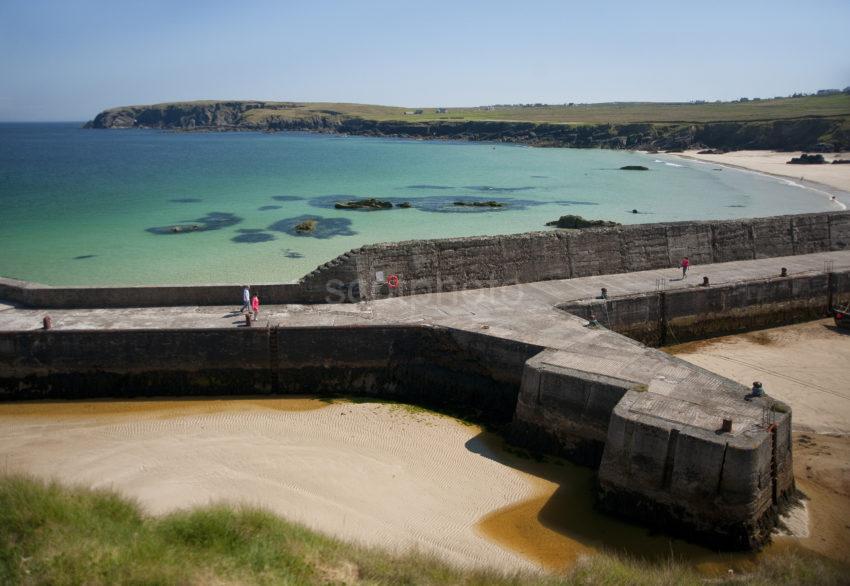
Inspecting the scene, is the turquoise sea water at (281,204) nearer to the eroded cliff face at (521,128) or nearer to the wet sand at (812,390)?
the eroded cliff face at (521,128)

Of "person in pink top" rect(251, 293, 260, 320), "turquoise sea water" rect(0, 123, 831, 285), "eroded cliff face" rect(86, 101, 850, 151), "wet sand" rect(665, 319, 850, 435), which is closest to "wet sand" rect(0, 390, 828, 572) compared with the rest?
"person in pink top" rect(251, 293, 260, 320)

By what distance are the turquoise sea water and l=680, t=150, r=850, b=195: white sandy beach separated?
6.85ft

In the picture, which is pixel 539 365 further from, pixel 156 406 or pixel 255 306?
pixel 156 406

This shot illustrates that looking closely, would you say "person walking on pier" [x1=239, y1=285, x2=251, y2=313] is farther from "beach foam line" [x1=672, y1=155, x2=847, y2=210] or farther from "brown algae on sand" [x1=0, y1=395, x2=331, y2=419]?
"beach foam line" [x1=672, y1=155, x2=847, y2=210]

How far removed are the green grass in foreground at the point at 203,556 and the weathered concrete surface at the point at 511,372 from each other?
1.21 meters

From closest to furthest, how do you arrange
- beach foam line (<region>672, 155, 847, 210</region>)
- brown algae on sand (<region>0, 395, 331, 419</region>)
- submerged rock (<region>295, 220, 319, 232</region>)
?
brown algae on sand (<region>0, 395, 331, 419</region>) → submerged rock (<region>295, 220, 319, 232</region>) → beach foam line (<region>672, 155, 847, 210</region>)

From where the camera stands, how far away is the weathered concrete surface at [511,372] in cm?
883

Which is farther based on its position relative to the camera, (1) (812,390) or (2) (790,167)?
(2) (790,167)

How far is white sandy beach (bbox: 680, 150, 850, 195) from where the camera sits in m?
45.5

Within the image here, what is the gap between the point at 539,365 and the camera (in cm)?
1114

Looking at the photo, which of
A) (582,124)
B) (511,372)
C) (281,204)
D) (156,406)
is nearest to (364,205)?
(281,204)

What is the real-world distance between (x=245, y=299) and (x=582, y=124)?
318 ft

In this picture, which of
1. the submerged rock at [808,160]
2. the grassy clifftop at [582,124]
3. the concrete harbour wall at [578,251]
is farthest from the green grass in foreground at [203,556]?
the grassy clifftop at [582,124]

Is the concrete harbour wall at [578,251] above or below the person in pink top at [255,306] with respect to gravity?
above
